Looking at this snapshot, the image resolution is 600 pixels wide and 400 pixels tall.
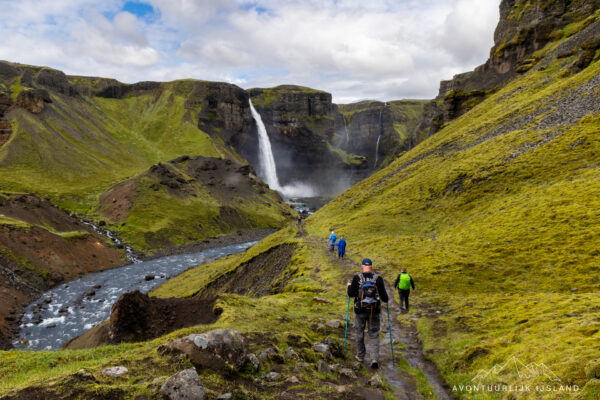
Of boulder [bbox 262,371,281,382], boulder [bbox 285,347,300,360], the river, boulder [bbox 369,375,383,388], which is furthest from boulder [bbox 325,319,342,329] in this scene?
the river

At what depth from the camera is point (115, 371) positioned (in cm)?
725

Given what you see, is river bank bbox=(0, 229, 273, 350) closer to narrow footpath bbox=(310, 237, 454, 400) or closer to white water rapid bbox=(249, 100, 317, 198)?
narrow footpath bbox=(310, 237, 454, 400)

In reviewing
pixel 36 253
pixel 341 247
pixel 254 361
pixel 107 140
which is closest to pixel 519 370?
pixel 254 361

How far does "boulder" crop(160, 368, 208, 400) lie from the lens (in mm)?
6199

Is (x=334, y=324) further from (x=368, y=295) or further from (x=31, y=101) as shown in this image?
(x=31, y=101)

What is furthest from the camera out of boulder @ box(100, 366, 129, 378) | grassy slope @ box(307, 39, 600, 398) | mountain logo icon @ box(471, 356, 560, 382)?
grassy slope @ box(307, 39, 600, 398)

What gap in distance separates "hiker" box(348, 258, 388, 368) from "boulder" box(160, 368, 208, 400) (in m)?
5.97

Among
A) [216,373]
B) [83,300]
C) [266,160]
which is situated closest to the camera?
[216,373]

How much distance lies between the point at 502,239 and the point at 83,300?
48024 mm

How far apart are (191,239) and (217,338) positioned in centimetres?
7878

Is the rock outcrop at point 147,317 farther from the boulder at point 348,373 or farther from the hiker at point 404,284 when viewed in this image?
the hiker at point 404,284

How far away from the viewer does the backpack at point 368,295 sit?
10.8 metres

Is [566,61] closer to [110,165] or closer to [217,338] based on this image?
[217,338]

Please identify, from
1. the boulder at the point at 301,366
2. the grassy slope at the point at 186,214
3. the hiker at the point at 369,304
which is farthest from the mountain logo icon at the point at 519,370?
the grassy slope at the point at 186,214
